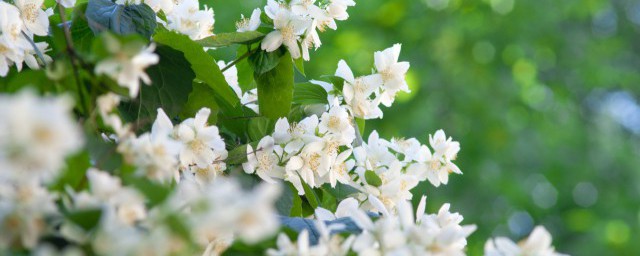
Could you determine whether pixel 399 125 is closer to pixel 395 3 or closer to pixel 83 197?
pixel 395 3

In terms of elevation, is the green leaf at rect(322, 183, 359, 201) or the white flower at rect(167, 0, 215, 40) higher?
the white flower at rect(167, 0, 215, 40)

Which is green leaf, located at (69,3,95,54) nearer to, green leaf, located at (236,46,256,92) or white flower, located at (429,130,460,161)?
green leaf, located at (236,46,256,92)

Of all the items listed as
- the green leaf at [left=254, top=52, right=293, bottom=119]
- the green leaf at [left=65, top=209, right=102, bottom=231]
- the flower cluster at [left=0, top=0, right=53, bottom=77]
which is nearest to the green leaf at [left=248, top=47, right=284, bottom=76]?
the green leaf at [left=254, top=52, right=293, bottom=119]

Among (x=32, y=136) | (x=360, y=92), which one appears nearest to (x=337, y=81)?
(x=360, y=92)

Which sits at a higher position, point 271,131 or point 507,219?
point 271,131

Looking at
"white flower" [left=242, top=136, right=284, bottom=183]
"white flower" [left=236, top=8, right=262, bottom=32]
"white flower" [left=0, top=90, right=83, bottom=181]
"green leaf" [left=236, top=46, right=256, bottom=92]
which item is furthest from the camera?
"green leaf" [left=236, top=46, right=256, bottom=92]

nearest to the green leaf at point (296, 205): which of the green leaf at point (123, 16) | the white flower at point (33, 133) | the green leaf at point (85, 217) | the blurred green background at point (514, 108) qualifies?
the green leaf at point (123, 16)

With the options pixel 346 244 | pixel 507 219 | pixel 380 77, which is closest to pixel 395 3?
pixel 507 219
